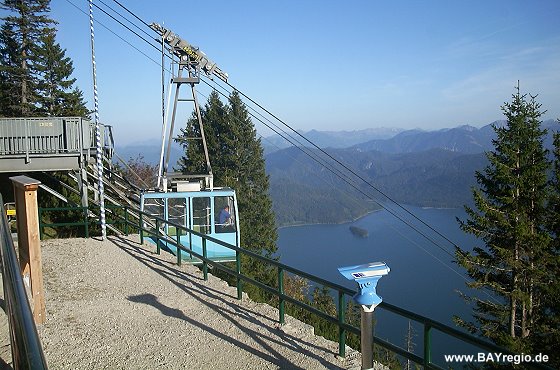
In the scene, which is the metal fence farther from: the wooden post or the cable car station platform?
the wooden post

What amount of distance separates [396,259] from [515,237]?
88.8 m

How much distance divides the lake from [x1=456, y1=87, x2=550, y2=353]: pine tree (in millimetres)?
8549

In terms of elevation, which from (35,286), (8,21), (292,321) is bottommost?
(292,321)

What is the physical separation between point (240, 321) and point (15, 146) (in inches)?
479

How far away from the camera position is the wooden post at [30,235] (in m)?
6.75

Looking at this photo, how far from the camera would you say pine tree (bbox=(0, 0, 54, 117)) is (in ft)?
112

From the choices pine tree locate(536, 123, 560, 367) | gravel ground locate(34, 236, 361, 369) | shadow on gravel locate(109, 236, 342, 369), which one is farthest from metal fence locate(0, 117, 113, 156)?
pine tree locate(536, 123, 560, 367)

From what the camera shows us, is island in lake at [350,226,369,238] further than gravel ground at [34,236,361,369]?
Yes

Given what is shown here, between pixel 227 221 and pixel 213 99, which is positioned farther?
pixel 213 99

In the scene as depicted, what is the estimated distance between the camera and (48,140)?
16.2 metres

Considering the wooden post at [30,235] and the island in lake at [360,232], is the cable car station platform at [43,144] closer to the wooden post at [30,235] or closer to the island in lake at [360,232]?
the wooden post at [30,235]

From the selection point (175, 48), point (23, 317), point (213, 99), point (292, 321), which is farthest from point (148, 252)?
point (213, 99)

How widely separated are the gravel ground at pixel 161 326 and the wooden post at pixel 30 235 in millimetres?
561

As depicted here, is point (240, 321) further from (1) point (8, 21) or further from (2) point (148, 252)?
(1) point (8, 21)
